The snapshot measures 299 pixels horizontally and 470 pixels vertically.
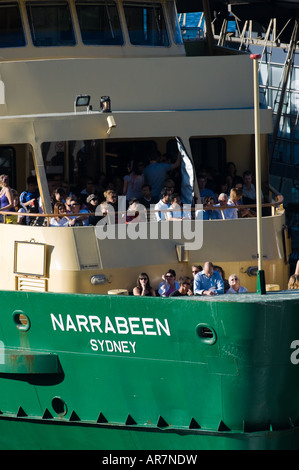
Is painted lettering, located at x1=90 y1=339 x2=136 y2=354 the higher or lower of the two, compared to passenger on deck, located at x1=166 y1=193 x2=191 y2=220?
lower

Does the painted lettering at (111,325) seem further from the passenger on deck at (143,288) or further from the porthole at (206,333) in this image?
the passenger on deck at (143,288)

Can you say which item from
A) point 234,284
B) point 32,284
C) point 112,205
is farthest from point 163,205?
point 32,284

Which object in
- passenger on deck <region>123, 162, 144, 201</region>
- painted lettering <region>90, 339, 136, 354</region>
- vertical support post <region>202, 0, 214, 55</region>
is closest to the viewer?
painted lettering <region>90, 339, 136, 354</region>

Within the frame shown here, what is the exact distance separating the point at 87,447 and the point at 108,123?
183 inches

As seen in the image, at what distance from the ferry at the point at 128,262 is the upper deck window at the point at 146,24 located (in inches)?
0.9

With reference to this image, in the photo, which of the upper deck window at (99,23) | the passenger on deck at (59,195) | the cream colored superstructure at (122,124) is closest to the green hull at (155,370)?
the cream colored superstructure at (122,124)

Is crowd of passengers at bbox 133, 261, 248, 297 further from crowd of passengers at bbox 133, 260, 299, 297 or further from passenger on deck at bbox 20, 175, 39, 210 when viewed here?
passenger on deck at bbox 20, 175, 39, 210

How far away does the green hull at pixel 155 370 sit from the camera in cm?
1312

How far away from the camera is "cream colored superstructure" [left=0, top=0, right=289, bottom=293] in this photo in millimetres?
14938

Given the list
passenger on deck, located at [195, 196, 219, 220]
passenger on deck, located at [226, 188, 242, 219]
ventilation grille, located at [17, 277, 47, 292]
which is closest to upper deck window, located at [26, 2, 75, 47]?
passenger on deck, located at [195, 196, 219, 220]

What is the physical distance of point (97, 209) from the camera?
1566 cm

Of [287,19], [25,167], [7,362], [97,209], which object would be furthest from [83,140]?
[287,19]

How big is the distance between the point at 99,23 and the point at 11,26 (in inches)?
53.2

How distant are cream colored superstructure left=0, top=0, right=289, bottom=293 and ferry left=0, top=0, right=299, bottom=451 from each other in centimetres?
2
